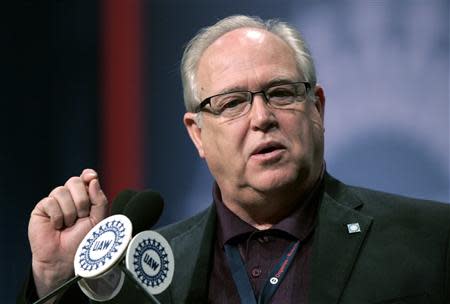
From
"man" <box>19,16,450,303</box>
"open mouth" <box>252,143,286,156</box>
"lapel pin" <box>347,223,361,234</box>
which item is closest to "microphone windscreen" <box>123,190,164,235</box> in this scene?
"man" <box>19,16,450,303</box>

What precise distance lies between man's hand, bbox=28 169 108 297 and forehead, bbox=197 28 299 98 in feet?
1.76

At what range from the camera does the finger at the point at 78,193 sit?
1747 mm

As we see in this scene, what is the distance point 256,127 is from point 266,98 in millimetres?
108

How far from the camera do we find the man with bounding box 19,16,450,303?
1.88 meters

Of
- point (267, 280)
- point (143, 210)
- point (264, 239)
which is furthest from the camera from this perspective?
point (264, 239)

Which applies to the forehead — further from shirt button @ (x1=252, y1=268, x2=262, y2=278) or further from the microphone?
the microphone

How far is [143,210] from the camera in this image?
1.63 metres

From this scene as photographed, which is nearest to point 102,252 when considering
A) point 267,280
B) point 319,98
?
point 267,280

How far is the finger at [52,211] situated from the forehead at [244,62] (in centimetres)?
61

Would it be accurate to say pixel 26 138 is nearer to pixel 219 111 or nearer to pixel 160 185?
pixel 160 185

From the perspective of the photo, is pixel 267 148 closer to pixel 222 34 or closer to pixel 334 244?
pixel 334 244

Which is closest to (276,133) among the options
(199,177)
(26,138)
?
(199,177)

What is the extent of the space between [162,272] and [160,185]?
1.83 m

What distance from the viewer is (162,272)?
1.39 metres
